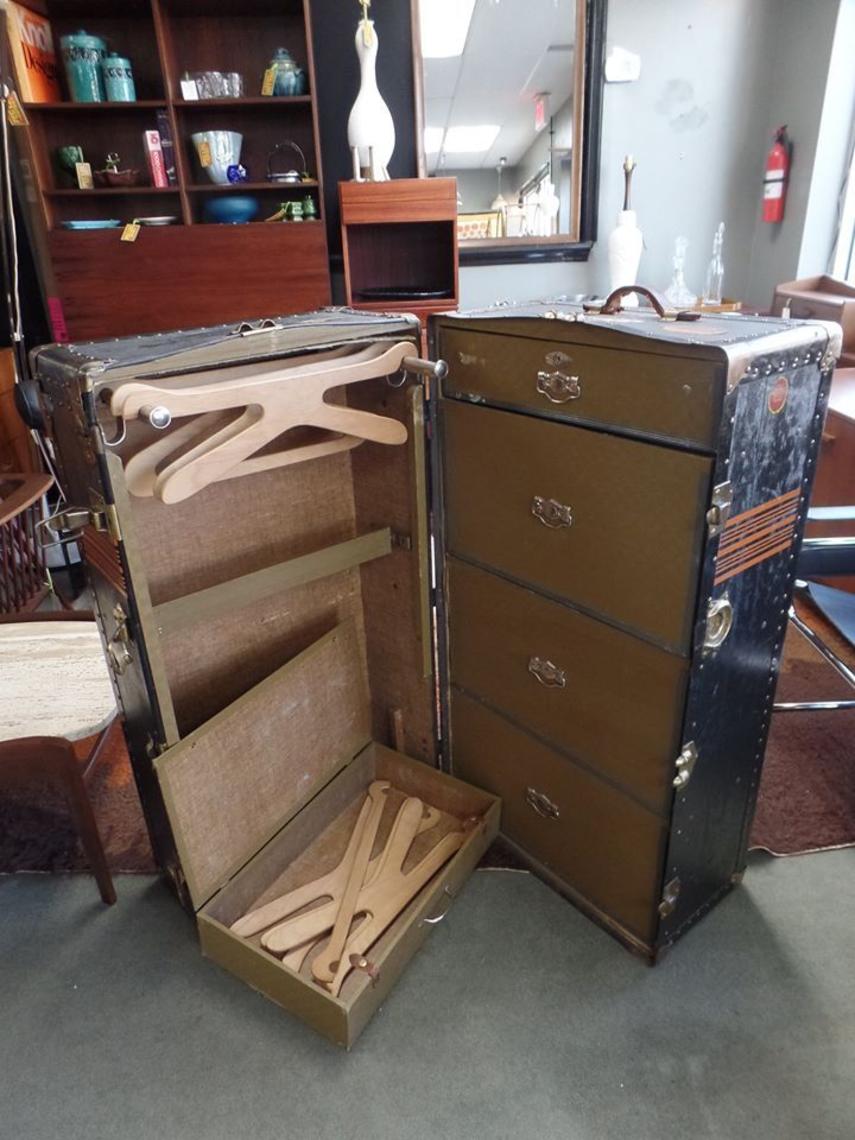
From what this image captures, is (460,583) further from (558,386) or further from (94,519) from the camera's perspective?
(94,519)

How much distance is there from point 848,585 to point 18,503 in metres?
2.55

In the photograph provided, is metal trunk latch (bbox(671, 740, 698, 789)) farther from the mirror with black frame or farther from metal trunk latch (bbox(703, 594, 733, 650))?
the mirror with black frame

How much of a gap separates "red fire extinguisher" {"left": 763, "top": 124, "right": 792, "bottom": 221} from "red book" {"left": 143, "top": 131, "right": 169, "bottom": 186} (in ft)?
8.55

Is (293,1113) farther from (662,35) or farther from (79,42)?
(662,35)

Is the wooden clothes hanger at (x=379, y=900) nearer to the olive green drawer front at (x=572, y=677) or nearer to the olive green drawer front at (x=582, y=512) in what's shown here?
the olive green drawer front at (x=572, y=677)

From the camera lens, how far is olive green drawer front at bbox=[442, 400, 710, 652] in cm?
103

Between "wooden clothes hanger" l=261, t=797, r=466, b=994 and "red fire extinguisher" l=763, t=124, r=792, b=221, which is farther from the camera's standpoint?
"red fire extinguisher" l=763, t=124, r=792, b=221

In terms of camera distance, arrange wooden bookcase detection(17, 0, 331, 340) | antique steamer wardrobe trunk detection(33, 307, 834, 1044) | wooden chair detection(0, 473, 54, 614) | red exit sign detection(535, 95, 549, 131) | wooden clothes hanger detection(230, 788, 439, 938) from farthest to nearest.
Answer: red exit sign detection(535, 95, 549, 131), wooden bookcase detection(17, 0, 331, 340), wooden chair detection(0, 473, 54, 614), wooden clothes hanger detection(230, 788, 439, 938), antique steamer wardrobe trunk detection(33, 307, 834, 1044)

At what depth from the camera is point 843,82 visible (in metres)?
3.02

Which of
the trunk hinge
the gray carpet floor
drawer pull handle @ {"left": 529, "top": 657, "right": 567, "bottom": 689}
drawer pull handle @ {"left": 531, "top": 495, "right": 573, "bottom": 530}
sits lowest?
the gray carpet floor

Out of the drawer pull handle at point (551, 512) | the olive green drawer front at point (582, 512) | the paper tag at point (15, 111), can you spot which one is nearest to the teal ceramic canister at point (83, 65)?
the paper tag at point (15, 111)

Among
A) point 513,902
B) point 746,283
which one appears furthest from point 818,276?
point 513,902

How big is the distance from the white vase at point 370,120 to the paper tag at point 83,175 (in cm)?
106

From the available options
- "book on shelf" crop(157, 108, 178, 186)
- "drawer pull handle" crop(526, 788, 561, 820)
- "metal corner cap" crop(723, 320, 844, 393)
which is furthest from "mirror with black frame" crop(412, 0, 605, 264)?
"drawer pull handle" crop(526, 788, 561, 820)
